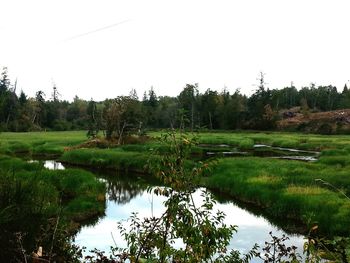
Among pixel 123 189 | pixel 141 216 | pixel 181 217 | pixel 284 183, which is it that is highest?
pixel 181 217

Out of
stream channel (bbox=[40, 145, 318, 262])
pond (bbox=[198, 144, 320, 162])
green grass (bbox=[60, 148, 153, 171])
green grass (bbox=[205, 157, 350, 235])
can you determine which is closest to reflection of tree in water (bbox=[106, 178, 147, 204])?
stream channel (bbox=[40, 145, 318, 262])

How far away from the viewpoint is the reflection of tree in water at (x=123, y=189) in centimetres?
2848

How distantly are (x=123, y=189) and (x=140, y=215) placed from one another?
896 centimetres

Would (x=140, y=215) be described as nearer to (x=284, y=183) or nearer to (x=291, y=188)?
(x=291, y=188)

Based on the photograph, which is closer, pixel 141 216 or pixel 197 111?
pixel 141 216

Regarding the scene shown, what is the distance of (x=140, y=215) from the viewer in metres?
22.6

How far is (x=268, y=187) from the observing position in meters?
27.0

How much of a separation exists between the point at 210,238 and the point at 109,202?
2208 centimetres

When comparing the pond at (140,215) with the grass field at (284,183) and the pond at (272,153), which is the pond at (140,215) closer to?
the grass field at (284,183)

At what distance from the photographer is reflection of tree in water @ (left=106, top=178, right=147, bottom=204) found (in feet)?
93.5

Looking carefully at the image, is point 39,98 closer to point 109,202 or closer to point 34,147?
point 34,147

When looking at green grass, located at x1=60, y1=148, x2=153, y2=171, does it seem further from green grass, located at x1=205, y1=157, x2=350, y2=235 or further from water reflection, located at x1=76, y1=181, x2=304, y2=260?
water reflection, located at x1=76, y1=181, x2=304, y2=260

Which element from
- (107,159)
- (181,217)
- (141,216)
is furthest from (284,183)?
(181,217)

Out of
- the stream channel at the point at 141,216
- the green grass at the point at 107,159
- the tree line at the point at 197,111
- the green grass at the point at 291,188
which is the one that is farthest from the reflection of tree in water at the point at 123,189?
the tree line at the point at 197,111
